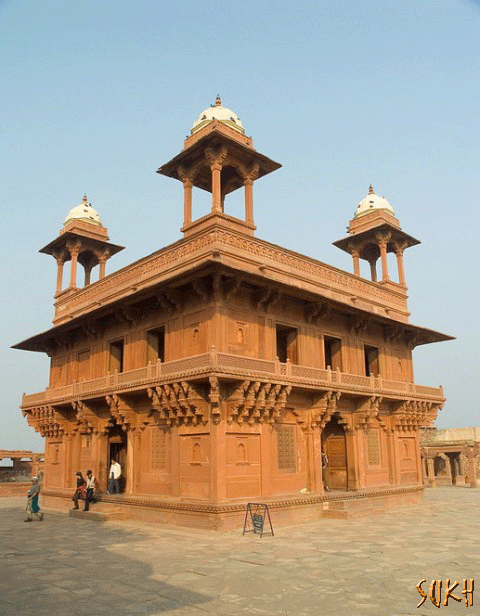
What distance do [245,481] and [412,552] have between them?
5.47m

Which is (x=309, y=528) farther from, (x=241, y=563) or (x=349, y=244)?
(x=349, y=244)

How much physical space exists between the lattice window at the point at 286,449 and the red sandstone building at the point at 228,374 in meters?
0.05

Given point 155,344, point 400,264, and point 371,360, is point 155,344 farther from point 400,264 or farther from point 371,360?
point 400,264

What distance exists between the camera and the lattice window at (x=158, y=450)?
1791cm

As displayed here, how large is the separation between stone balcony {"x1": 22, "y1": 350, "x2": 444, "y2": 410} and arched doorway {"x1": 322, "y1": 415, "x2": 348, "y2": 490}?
2074 mm

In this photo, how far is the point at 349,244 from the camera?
89.0 ft

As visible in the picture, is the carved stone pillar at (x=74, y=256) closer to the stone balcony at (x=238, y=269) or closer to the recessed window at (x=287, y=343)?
the stone balcony at (x=238, y=269)

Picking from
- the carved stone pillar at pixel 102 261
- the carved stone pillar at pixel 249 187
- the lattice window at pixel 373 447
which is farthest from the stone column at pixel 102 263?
the lattice window at pixel 373 447

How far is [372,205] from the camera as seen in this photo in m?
26.6

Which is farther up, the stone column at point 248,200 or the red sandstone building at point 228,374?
the stone column at point 248,200

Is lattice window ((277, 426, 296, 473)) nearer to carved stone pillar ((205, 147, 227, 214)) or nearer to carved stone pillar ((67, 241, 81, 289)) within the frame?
carved stone pillar ((205, 147, 227, 214))

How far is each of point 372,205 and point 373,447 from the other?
11.1 m

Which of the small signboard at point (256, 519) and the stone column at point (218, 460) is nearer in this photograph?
the small signboard at point (256, 519)

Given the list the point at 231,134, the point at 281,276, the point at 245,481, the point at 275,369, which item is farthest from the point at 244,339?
the point at 231,134
